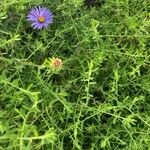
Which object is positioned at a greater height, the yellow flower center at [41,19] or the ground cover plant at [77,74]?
the yellow flower center at [41,19]

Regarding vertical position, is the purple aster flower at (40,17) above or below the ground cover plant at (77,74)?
above

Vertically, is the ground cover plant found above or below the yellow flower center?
below

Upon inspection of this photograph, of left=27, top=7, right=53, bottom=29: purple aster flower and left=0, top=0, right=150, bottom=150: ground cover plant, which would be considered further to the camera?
left=27, top=7, right=53, bottom=29: purple aster flower

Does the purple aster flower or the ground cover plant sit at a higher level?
the purple aster flower

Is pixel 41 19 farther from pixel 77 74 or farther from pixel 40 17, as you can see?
pixel 77 74

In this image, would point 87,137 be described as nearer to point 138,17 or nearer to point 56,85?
point 56,85

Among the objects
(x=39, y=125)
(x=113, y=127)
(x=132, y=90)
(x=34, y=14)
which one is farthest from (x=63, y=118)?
(x=34, y=14)

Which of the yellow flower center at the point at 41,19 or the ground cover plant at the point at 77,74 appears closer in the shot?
the ground cover plant at the point at 77,74
